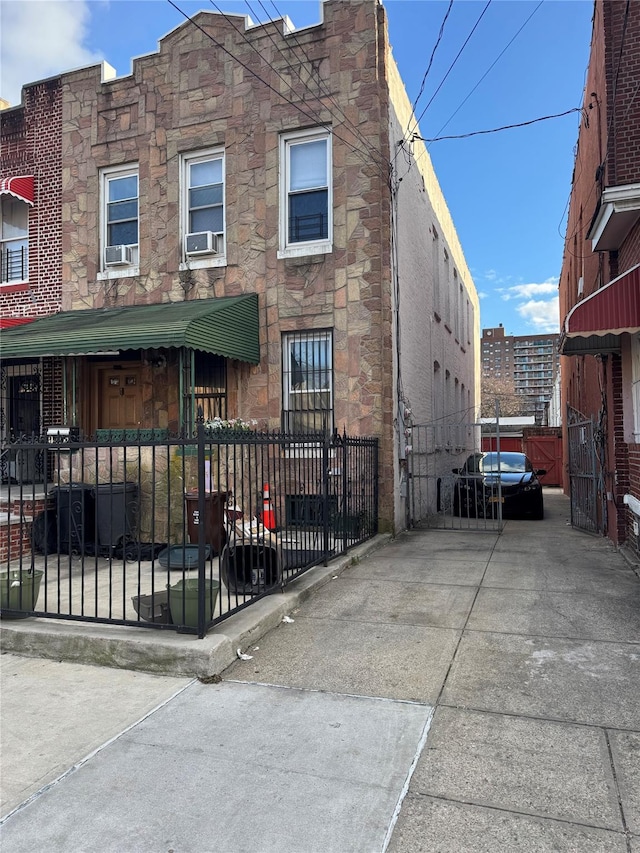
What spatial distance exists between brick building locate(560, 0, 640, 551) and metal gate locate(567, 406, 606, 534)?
1.3 inches

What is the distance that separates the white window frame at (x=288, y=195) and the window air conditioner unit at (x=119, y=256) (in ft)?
10.4

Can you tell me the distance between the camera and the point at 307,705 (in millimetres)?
3848

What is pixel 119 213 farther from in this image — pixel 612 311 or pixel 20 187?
pixel 612 311

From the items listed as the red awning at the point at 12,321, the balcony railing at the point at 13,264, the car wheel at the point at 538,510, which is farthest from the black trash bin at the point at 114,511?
the car wheel at the point at 538,510

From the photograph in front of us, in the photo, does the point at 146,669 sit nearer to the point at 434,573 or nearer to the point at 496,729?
the point at 496,729

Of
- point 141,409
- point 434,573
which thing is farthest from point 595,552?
point 141,409

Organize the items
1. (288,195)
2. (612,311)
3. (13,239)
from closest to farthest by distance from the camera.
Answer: (612,311)
(288,195)
(13,239)

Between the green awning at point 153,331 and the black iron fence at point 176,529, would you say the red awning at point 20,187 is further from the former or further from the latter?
the black iron fence at point 176,529

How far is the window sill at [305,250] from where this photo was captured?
10.6m

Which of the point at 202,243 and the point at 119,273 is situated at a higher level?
the point at 202,243

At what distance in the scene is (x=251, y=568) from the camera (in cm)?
559

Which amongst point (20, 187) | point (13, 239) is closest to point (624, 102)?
point (20, 187)

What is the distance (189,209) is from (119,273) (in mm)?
1863

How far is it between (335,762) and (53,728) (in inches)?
67.3
